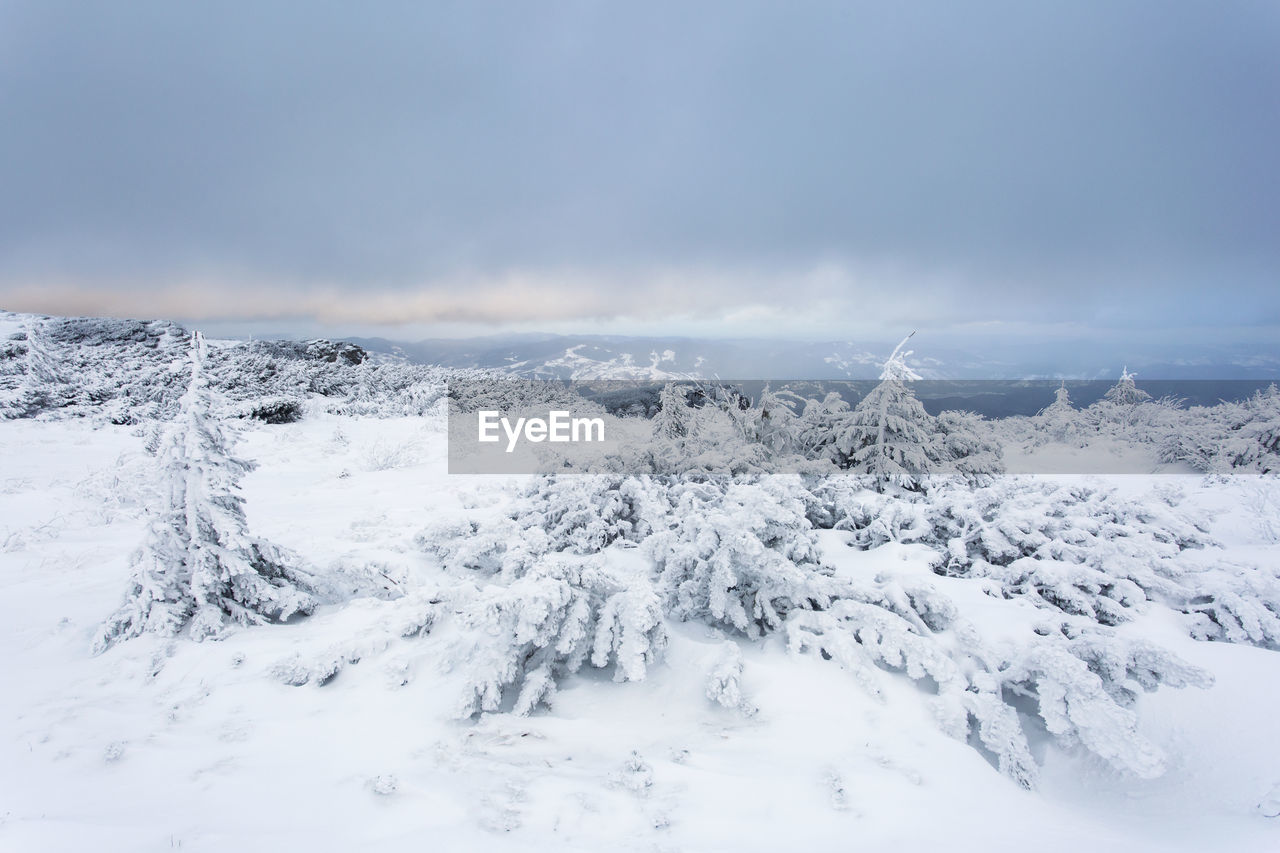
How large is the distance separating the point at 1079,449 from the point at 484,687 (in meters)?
16.1

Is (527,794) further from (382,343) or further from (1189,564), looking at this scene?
(382,343)

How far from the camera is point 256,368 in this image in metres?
23.5

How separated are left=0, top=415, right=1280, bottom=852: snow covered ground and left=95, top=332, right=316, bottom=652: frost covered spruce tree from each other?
0.24 m

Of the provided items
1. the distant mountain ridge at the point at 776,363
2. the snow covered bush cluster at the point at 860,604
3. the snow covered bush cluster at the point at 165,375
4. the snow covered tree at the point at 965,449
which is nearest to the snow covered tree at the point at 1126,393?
the distant mountain ridge at the point at 776,363

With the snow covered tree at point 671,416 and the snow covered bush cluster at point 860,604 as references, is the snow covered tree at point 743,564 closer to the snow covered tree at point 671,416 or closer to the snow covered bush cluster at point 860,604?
the snow covered bush cluster at point 860,604

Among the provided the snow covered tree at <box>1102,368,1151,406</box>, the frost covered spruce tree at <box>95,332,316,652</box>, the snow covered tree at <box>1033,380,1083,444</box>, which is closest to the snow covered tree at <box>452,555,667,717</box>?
the frost covered spruce tree at <box>95,332,316,652</box>

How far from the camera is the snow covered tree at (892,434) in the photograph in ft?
28.9

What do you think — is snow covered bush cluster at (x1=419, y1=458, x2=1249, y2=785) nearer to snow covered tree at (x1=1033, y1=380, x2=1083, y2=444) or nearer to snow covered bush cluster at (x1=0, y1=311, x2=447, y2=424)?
snow covered bush cluster at (x1=0, y1=311, x2=447, y2=424)

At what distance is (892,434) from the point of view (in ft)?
30.5

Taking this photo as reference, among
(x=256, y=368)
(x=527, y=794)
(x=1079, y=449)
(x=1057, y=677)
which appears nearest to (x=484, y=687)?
(x=527, y=794)

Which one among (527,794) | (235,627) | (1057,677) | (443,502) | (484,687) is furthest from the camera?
(443,502)

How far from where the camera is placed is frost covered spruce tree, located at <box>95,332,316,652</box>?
430 cm

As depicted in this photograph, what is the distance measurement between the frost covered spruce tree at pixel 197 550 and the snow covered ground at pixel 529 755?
0.79ft

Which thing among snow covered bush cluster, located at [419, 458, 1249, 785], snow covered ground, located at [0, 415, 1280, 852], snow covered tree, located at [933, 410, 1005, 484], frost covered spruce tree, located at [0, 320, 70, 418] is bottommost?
snow covered ground, located at [0, 415, 1280, 852]
